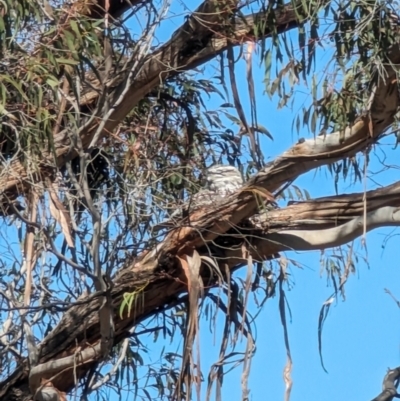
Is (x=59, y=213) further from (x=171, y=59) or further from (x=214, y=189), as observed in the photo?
(x=171, y=59)

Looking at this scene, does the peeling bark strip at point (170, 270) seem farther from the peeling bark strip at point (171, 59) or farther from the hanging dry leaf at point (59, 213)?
the peeling bark strip at point (171, 59)

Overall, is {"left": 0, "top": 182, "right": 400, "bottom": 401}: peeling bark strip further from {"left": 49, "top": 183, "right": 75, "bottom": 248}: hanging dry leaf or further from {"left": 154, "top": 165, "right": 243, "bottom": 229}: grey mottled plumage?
{"left": 49, "top": 183, "right": 75, "bottom": 248}: hanging dry leaf

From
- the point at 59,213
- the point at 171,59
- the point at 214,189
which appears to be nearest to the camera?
the point at 59,213

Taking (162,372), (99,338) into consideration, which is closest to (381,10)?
(99,338)

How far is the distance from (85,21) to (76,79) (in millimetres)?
282

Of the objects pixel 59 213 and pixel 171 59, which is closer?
pixel 59 213

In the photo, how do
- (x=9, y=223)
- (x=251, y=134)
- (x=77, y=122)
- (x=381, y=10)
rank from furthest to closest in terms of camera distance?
(x=9, y=223) < (x=77, y=122) < (x=251, y=134) < (x=381, y=10)

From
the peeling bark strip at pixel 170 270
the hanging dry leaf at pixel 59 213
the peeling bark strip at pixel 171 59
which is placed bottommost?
the peeling bark strip at pixel 170 270

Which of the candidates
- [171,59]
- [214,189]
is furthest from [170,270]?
[171,59]

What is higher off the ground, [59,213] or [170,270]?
[59,213]

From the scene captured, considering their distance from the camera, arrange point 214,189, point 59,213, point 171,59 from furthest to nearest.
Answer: point 171,59 → point 214,189 → point 59,213

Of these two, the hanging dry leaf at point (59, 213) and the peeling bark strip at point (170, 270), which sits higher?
the hanging dry leaf at point (59, 213)

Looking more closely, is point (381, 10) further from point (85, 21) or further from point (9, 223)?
point (9, 223)

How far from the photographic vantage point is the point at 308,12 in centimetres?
357
